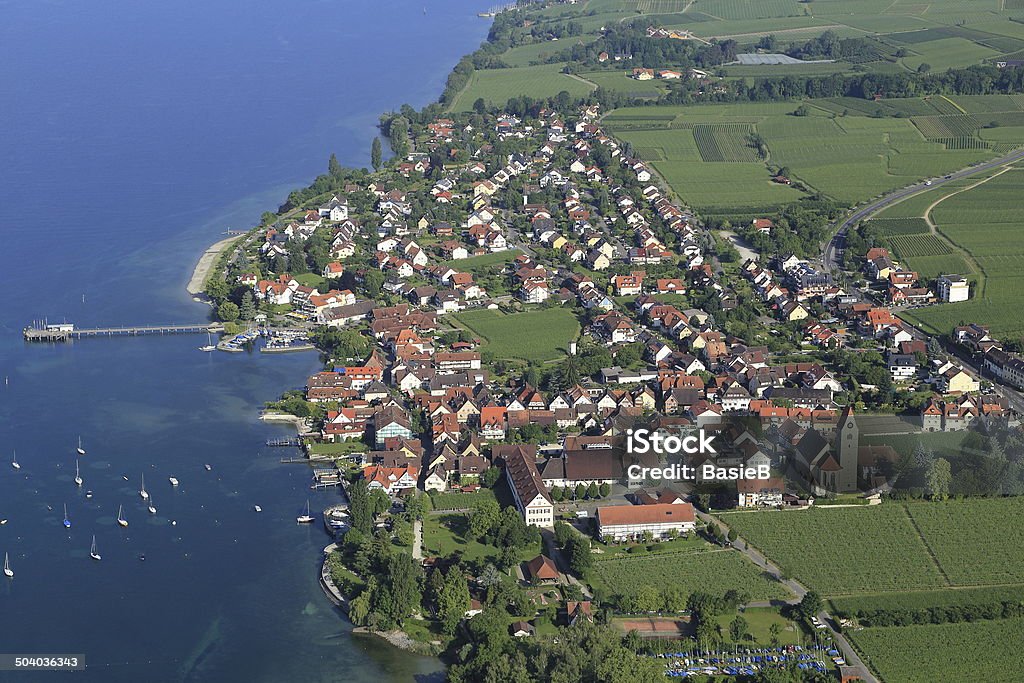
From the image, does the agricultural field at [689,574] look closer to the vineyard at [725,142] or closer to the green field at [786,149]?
the green field at [786,149]

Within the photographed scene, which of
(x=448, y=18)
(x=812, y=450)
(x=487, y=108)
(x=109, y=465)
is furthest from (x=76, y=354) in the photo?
(x=448, y=18)

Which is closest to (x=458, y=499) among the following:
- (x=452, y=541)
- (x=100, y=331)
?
(x=452, y=541)

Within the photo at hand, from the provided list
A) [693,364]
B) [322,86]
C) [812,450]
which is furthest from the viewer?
[322,86]

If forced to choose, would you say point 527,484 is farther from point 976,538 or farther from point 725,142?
point 725,142

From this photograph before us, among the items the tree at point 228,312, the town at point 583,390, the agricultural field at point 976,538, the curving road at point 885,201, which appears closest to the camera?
the town at point 583,390

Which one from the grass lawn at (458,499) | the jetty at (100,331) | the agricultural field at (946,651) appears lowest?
the agricultural field at (946,651)

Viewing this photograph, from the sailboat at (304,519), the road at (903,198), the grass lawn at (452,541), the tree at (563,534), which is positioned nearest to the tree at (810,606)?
the tree at (563,534)

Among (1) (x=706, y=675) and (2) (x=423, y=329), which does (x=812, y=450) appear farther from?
(2) (x=423, y=329)
